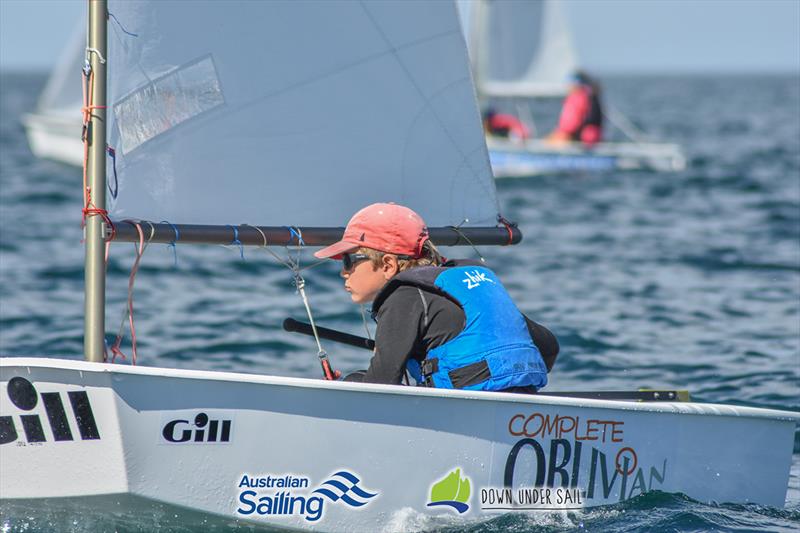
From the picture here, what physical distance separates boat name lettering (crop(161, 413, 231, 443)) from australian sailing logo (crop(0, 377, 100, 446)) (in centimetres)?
19

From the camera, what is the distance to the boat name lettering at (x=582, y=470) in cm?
372

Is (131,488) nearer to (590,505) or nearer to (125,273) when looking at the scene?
(590,505)

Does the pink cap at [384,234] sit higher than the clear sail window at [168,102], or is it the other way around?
the clear sail window at [168,102]

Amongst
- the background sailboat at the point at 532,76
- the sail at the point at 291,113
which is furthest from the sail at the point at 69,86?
the sail at the point at 291,113

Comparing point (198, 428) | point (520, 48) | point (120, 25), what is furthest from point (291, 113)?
point (520, 48)

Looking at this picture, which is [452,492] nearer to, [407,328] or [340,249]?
[407,328]

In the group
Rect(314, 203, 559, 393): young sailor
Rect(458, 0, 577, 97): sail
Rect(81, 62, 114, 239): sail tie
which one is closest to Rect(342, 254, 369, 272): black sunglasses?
Rect(314, 203, 559, 393): young sailor

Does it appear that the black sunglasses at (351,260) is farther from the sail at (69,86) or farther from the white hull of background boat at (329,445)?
the sail at (69,86)

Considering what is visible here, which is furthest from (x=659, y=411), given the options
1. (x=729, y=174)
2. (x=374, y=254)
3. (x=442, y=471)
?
(x=729, y=174)

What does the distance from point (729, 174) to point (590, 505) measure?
1340cm

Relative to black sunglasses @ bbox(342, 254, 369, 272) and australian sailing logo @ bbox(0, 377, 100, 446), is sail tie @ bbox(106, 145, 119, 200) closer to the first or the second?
black sunglasses @ bbox(342, 254, 369, 272)

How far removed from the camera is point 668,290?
8.70 m

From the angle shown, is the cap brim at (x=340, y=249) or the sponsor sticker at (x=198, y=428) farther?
the cap brim at (x=340, y=249)

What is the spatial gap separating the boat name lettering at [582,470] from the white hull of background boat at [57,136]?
13728 mm
